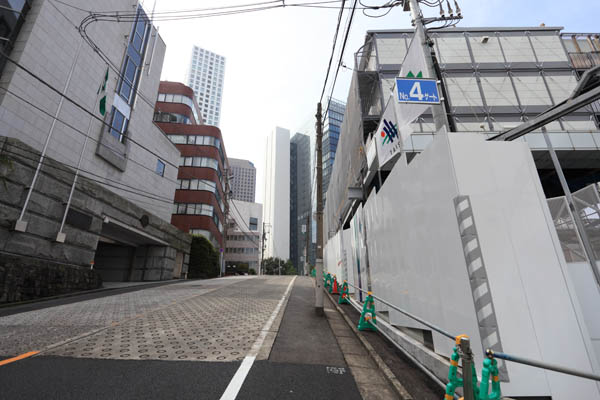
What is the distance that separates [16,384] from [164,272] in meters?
21.0

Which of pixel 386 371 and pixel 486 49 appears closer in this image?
pixel 386 371

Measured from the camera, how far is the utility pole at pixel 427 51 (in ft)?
18.1

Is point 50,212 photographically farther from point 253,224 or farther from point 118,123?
point 253,224

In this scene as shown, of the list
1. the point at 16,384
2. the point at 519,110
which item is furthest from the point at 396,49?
the point at 16,384

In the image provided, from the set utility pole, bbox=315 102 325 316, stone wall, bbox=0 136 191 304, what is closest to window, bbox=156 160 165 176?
stone wall, bbox=0 136 191 304

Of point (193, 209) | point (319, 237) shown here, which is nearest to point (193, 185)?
point (193, 209)

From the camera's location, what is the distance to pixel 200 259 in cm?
2859

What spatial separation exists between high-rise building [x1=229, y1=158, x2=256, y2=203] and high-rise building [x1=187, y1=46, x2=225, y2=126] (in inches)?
921

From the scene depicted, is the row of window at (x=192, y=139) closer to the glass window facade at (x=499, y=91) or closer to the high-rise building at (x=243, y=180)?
the glass window facade at (x=499, y=91)

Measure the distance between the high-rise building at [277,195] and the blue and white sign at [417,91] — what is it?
100520mm

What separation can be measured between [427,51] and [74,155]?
18924mm

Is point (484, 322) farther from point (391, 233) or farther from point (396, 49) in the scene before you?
point (396, 49)

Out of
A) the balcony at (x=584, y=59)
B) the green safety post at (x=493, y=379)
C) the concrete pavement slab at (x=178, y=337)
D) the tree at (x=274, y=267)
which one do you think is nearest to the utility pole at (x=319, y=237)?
the concrete pavement slab at (x=178, y=337)

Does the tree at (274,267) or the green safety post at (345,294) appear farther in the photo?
the tree at (274,267)
